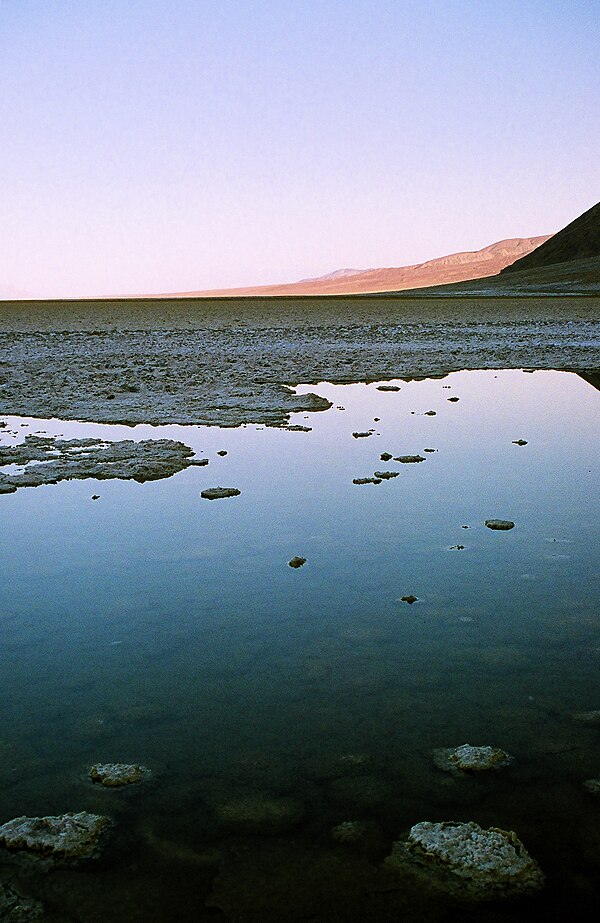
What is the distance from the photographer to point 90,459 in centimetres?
819

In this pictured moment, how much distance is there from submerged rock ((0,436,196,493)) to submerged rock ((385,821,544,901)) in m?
5.27

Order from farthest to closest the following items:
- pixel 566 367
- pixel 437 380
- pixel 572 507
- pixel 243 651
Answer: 1. pixel 566 367
2. pixel 437 380
3. pixel 572 507
4. pixel 243 651

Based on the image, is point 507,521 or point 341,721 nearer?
point 341,721

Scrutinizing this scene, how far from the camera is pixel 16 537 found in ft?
18.9

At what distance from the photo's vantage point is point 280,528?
19.1 feet

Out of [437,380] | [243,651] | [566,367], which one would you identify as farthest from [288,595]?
[566,367]

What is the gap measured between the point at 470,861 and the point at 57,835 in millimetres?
1189

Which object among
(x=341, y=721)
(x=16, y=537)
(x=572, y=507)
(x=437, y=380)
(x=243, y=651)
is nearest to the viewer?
(x=341, y=721)

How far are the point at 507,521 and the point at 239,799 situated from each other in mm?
3481

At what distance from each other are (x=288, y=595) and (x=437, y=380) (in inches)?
453

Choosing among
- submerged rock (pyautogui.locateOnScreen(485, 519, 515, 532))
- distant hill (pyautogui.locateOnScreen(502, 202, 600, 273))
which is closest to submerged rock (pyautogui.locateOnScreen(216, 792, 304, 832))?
submerged rock (pyautogui.locateOnScreen(485, 519, 515, 532))

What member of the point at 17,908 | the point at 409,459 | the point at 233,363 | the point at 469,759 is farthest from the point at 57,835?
the point at 233,363

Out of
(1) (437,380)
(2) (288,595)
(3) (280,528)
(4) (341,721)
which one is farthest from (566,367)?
(4) (341,721)

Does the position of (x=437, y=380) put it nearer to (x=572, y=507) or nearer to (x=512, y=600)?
(x=572, y=507)
